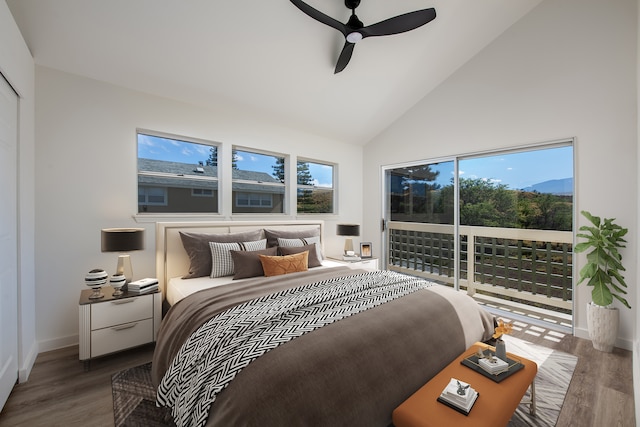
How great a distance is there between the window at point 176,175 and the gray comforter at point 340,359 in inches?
57.1

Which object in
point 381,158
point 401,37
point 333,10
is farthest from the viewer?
point 381,158

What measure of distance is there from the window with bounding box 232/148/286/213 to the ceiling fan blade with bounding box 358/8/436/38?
2103mm

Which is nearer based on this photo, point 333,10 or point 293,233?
point 333,10

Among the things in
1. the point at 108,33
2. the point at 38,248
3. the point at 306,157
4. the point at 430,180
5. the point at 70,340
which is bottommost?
the point at 70,340

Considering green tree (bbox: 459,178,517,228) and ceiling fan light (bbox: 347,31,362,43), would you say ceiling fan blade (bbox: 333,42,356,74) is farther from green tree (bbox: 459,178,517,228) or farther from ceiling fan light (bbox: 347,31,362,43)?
green tree (bbox: 459,178,517,228)

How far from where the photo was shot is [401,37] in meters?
3.08

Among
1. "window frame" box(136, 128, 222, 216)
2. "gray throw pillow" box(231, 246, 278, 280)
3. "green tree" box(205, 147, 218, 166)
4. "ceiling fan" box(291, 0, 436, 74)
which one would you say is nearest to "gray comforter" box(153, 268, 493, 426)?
"gray throw pillow" box(231, 246, 278, 280)

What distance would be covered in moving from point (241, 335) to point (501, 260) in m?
3.43

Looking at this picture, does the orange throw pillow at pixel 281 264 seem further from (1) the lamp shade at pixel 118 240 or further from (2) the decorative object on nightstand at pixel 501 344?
(2) the decorative object on nightstand at pixel 501 344

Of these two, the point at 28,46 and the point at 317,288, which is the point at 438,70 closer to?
the point at 317,288

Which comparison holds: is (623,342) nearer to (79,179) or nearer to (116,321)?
(116,321)

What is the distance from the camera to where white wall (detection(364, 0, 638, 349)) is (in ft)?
8.68

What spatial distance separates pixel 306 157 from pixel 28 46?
2968 millimetres

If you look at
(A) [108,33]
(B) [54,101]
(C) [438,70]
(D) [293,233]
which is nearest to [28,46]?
(B) [54,101]
